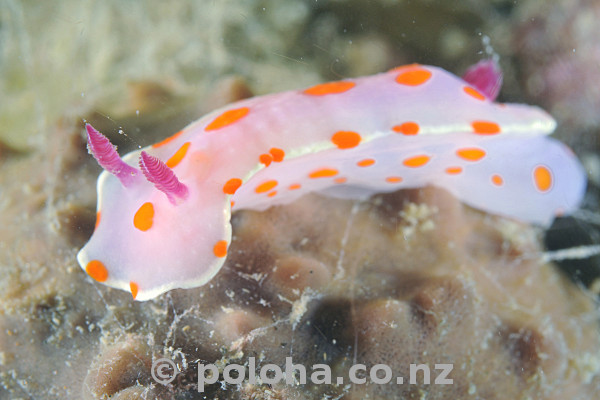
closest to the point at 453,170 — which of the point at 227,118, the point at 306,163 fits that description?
the point at 306,163

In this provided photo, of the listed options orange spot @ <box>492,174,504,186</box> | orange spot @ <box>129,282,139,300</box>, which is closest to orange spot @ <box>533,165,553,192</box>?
orange spot @ <box>492,174,504,186</box>

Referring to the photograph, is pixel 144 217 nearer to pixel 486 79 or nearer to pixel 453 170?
pixel 453 170

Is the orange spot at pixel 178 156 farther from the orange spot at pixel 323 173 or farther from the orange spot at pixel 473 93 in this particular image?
the orange spot at pixel 473 93

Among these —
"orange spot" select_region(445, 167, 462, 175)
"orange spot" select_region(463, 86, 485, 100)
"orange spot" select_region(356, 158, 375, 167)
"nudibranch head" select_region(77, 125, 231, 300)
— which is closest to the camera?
"nudibranch head" select_region(77, 125, 231, 300)

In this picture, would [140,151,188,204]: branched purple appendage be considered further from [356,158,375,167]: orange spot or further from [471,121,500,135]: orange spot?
[471,121,500,135]: orange spot

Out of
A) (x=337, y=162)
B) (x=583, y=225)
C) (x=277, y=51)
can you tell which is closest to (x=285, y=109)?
(x=337, y=162)
